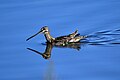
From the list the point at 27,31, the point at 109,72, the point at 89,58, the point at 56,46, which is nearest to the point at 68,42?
the point at 56,46

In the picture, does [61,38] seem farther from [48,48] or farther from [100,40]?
[100,40]

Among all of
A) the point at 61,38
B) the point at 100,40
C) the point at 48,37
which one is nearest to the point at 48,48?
the point at 61,38

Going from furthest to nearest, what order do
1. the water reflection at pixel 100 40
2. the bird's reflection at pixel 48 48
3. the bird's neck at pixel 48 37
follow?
1. the bird's neck at pixel 48 37
2. the water reflection at pixel 100 40
3. the bird's reflection at pixel 48 48

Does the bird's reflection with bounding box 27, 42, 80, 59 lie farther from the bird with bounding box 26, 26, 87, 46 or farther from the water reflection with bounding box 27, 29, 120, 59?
the bird with bounding box 26, 26, 87, 46

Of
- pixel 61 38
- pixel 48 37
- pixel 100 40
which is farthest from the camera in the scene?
pixel 48 37

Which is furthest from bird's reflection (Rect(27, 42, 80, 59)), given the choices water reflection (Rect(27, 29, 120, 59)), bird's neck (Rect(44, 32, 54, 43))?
bird's neck (Rect(44, 32, 54, 43))

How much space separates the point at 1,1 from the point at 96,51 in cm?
545

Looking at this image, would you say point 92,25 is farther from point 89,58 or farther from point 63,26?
point 89,58

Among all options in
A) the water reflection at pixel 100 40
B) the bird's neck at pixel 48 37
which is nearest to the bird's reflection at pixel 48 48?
the water reflection at pixel 100 40

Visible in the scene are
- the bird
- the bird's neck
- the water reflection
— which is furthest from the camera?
the bird's neck

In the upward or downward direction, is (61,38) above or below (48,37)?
below

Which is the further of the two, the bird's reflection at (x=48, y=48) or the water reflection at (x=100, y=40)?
the water reflection at (x=100, y=40)

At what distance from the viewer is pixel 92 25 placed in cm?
1583

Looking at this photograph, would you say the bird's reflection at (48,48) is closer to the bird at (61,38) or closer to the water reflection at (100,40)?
the water reflection at (100,40)
